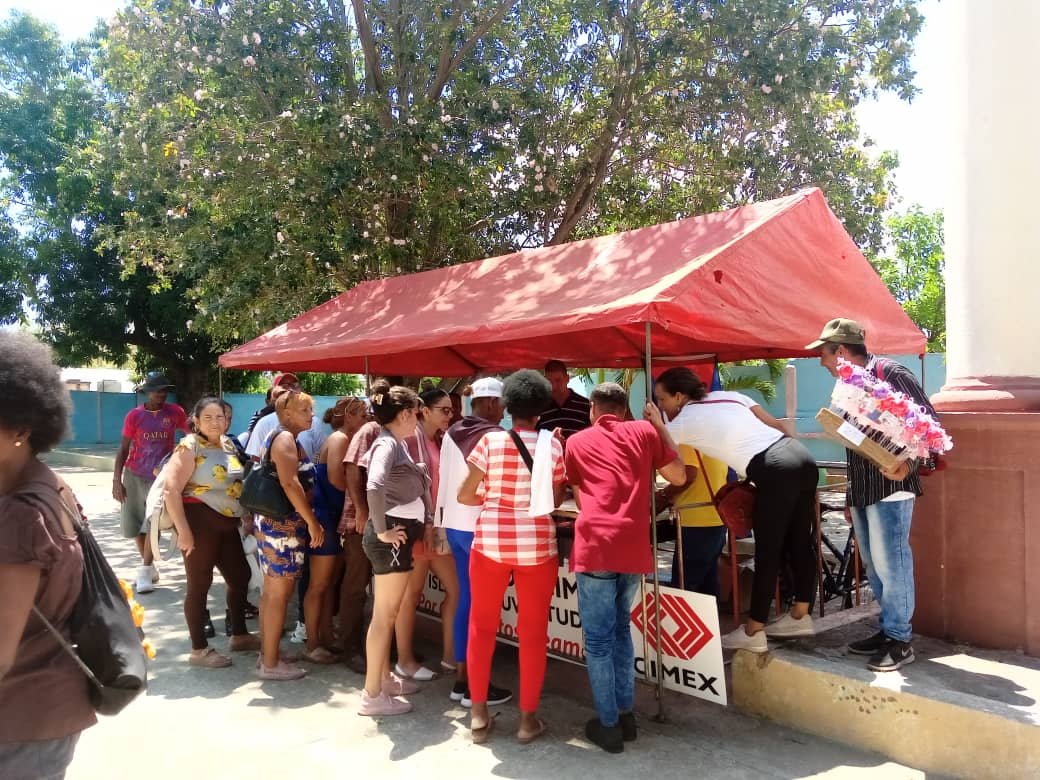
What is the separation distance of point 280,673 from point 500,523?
2084mm

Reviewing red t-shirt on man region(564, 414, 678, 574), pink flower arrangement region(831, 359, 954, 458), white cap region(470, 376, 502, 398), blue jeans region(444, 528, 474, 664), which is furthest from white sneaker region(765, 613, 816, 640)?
white cap region(470, 376, 502, 398)

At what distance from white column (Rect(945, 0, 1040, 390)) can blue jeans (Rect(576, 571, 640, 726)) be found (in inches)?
104

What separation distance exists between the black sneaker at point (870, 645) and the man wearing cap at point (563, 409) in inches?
123

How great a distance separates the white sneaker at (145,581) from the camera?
7285mm

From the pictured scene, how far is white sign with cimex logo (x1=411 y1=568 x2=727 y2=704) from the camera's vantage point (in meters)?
4.12

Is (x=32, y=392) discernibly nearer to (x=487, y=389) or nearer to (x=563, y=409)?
(x=487, y=389)

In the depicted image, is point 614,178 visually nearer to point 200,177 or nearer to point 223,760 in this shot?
point 200,177

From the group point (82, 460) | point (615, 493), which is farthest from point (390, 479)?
point (82, 460)

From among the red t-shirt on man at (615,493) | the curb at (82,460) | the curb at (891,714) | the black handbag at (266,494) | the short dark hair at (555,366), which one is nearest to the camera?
the curb at (891,714)

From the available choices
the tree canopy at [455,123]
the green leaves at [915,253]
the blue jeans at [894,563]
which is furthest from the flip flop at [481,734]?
the green leaves at [915,253]

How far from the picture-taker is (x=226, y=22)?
855cm

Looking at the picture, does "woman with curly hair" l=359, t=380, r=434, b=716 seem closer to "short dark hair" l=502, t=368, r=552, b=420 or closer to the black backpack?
"short dark hair" l=502, t=368, r=552, b=420

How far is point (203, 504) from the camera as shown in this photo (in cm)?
518

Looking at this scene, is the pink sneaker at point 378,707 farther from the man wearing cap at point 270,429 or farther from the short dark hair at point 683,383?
the short dark hair at point 683,383
